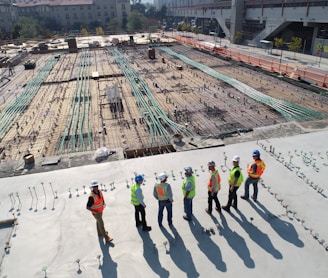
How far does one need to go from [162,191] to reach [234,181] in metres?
1.60

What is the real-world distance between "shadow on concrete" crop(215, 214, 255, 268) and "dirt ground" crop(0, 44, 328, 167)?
407 cm

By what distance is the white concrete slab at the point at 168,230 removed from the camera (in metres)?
4.98

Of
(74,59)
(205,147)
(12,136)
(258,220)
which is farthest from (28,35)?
(258,220)

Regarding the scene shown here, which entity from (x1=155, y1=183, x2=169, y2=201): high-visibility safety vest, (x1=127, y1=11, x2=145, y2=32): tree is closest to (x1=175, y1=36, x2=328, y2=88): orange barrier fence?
(x1=155, y1=183, x2=169, y2=201): high-visibility safety vest

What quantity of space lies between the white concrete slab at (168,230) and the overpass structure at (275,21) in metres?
26.7

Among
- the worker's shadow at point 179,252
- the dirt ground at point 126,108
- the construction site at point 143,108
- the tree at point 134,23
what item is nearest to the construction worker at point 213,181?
the worker's shadow at point 179,252

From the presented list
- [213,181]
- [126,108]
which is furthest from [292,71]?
[213,181]

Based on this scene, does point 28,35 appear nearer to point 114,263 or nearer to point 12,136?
point 12,136

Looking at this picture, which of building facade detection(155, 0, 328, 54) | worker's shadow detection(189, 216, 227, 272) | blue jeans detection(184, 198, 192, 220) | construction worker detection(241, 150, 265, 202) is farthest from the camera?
building facade detection(155, 0, 328, 54)

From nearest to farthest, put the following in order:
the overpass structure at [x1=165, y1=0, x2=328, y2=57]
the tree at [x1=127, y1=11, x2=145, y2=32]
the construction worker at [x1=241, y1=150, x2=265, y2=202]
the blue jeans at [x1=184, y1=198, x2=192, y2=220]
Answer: the blue jeans at [x1=184, y1=198, x2=192, y2=220] → the construction worker at [x1=241, y1=150, x2=265, y2=202] → the overpass structure at [x1=165, y1=0, x2=328, y2=57] → the tree at [x1=127, y1=11, x2=145, y2=32]

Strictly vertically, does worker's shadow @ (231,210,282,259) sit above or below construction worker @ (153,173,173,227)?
below

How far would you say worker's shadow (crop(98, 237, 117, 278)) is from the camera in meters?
4.90

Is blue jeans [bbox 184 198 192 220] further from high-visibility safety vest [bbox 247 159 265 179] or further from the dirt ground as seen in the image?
the dirt ground

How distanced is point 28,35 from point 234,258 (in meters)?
62.1
